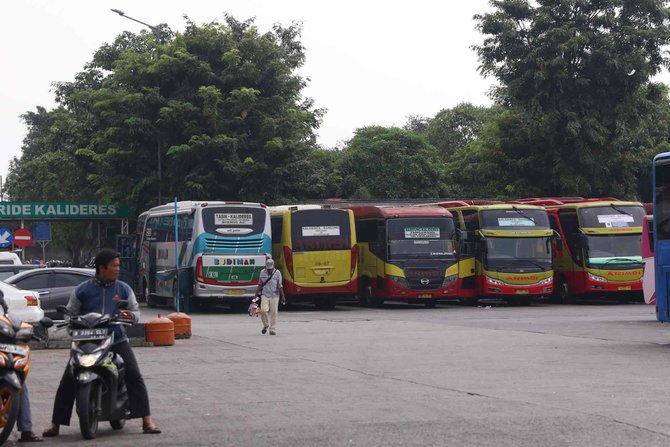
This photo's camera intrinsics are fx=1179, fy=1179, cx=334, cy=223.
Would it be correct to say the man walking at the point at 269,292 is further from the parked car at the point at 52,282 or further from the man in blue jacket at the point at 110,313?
the man in blue jacket at the point at 110,313

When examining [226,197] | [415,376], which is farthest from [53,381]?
[226,197]

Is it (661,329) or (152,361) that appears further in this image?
(661,329)

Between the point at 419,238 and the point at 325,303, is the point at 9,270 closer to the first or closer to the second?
the point at 325,303

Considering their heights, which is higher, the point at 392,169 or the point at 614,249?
the point at 392,169

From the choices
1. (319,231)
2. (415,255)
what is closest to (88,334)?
(319,231)

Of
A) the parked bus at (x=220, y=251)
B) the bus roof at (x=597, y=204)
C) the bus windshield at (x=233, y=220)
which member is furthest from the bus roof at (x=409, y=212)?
the bus roof at (x=597, y=204)

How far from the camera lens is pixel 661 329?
25766 millimetres

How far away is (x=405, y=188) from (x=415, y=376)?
6391cm

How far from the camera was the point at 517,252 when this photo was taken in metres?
37.7

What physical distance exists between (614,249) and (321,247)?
9380 mm

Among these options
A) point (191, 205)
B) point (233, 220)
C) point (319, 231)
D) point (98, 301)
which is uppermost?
point (191, 205)

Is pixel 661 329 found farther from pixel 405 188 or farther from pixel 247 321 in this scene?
pixel 405 188

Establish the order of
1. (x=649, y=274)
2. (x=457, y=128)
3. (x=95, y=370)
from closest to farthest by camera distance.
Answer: (x=95, y=370), (x=649, y=274), (x=457, y=128)

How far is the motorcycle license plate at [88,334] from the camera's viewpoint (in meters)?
10.5
